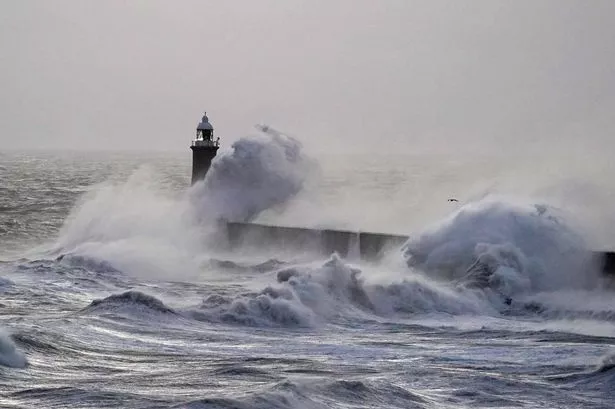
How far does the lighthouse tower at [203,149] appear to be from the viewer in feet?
102

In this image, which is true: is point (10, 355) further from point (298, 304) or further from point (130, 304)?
point (298, 304)

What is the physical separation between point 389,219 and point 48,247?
9935 mm

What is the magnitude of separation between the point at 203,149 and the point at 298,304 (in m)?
15.6

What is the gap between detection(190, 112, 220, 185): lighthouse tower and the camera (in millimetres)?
31094

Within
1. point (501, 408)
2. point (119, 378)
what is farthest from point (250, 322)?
point (501, 408)

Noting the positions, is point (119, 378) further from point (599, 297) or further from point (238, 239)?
point (238, 239)

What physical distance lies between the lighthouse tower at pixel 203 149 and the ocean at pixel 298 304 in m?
1.17

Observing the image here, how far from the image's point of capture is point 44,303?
16.7 metres

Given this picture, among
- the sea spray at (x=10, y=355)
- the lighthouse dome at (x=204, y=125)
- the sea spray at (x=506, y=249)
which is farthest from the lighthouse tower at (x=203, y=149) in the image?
the sea spray at (x=10, y=355)

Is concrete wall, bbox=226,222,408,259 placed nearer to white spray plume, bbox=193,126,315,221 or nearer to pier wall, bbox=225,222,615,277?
pier wall, bbox=225,222,615,277

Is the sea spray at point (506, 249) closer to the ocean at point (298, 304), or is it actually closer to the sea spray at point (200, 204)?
the ocean at point (298, 304)

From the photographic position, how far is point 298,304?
1619 centimetres

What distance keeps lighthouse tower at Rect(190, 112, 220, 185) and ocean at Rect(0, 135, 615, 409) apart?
3.85 feet

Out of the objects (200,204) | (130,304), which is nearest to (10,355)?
(130,304)
